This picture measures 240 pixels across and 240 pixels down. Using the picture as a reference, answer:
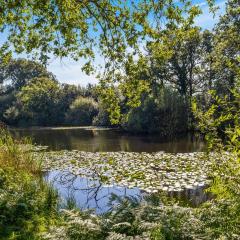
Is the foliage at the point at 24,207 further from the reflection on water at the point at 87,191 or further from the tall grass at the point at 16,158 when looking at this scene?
the reflection on water at the point at 87,191

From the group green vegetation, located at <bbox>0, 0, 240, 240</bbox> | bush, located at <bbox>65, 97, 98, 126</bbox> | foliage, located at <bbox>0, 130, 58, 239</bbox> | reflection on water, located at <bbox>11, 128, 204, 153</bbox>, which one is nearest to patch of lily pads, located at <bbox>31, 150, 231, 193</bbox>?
green vegetation, located at <bbox>0, 0, 240, 240</bbox>

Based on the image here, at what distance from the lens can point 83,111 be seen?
53.1 m

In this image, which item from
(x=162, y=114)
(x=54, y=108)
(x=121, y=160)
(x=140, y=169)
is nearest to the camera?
(x=140, y=169)

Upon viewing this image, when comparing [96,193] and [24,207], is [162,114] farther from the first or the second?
[24,207]

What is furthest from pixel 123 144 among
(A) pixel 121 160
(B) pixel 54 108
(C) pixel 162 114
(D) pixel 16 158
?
(B) pixel 54 108

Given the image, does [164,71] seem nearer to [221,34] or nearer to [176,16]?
[221,34]

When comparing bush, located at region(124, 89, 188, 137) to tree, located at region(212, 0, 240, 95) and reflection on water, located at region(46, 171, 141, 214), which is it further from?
reflection on water, located at region(46, 171, 141, 214)

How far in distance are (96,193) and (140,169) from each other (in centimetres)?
309

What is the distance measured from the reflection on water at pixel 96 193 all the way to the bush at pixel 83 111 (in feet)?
132

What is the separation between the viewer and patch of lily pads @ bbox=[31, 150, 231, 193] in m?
11.1

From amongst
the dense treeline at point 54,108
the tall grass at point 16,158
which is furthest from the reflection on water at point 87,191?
the dense treeline at point 54,108

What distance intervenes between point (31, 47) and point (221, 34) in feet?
85.7

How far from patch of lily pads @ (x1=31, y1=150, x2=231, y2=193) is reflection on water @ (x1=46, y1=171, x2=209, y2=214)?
0.83 ft

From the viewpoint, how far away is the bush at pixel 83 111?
52938 mm
